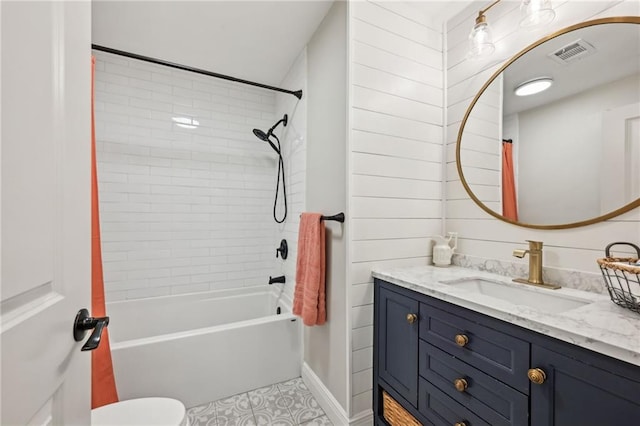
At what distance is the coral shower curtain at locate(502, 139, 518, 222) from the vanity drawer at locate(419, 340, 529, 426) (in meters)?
0.79

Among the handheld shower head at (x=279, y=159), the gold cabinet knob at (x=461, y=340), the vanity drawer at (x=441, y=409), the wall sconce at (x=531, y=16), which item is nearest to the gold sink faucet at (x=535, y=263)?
the gold cabinet knob at (x=461, y=340)

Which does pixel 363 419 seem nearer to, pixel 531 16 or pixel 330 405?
pixel 330 405

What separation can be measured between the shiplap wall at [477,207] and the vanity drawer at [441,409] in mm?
743

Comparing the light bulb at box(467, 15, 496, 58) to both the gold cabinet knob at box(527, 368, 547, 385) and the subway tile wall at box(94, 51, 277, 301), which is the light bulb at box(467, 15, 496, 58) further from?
the subway tile wall at box(94, 51, 277, 301)

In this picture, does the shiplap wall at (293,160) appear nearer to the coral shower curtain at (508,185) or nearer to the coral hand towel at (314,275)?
the coral hand towel at (314,275)

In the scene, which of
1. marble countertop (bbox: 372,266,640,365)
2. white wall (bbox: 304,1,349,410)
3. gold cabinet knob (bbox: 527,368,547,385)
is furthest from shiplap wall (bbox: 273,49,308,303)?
gold cabinet knob (bbox: 527,368,547,385)

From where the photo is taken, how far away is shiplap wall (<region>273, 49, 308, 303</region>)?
6.78ft

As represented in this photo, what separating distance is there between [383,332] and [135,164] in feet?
7.57

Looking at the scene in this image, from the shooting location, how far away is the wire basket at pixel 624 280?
797 mm

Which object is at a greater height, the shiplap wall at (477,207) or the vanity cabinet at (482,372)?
the shiplap wall at (477,207)

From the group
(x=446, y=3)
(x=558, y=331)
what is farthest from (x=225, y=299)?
(x=446, y=3)

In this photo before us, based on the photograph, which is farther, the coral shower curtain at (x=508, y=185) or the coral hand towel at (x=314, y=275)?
the coral hand towel at (x=314, y=275)

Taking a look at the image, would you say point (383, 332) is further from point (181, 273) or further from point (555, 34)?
point (181, 273)

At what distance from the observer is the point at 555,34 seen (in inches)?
47.2
